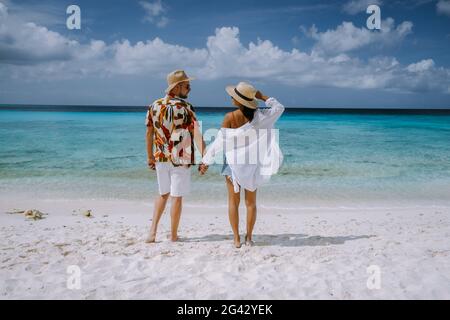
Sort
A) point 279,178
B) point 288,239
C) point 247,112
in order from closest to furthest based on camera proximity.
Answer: point 247,112 → point 288,239 → point 279,178

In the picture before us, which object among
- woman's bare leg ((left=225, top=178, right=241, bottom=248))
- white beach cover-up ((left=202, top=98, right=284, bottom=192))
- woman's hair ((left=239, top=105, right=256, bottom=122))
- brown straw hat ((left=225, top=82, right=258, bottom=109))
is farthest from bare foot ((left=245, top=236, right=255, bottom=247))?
brown straw hat ((left=225, top=82, right=258, bottom=109))

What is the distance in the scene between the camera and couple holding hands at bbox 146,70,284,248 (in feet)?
13.8

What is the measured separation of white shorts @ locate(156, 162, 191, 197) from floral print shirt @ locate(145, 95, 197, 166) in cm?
7

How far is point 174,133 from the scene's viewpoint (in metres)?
4.35

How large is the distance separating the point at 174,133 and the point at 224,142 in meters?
0.58

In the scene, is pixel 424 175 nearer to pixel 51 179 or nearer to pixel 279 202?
pixel 279 202

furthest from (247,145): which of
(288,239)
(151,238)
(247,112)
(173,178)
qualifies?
(151,238)

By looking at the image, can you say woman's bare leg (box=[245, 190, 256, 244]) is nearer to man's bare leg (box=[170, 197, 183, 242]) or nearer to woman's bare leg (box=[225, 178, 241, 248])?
woman's bare leg (box=[225, 178, 241, 248])

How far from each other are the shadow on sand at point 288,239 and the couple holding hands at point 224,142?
1.68ft

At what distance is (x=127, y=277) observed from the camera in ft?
11.7

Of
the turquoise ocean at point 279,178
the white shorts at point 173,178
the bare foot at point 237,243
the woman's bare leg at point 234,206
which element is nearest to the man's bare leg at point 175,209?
the white shorts at point 173,178

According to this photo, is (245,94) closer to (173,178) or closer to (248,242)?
(173,178)

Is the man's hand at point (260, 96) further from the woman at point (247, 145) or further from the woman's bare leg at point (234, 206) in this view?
the woman's bare leg at point (234, 206)

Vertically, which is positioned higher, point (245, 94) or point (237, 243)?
point (245, 94)
